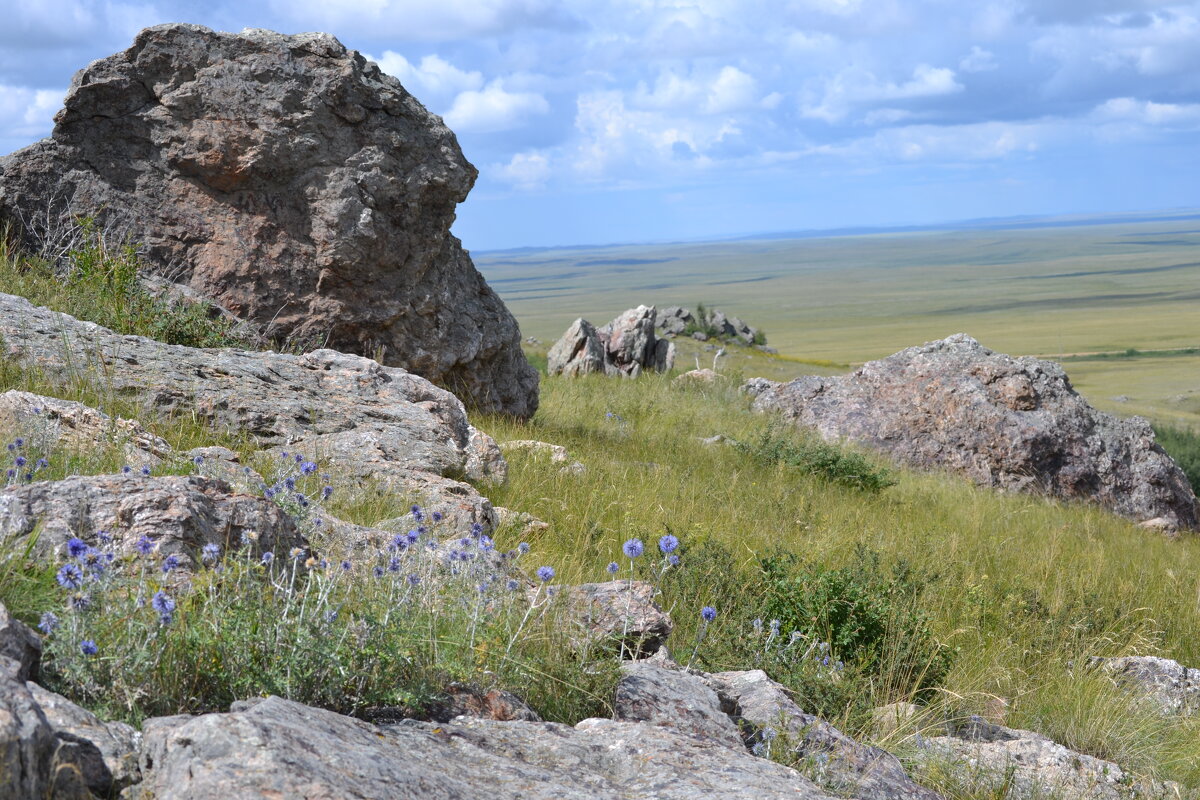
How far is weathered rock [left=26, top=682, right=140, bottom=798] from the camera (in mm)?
2045

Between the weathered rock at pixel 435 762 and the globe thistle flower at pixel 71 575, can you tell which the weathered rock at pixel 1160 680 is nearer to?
the weathered rock at pixel 435 762

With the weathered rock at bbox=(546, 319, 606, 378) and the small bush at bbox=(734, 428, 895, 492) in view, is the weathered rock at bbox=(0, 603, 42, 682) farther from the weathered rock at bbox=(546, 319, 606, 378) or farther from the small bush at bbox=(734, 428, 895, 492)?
the weathered rock at bbox=(546, 319, 606, 378)

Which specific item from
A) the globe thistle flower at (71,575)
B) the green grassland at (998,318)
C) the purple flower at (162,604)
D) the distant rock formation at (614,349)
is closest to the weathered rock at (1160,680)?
the purple flower at (162,604)

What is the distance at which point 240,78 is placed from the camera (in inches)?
355

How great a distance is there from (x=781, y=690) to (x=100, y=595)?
228 centimetres

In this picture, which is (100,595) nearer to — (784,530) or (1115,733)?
(1115,733)

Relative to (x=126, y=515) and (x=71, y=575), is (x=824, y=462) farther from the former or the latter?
(x=71, y=575)

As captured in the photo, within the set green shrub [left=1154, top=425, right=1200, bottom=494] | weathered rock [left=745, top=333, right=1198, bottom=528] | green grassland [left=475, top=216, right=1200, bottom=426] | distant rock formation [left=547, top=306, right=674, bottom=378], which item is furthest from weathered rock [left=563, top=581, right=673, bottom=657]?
green grassland [left=475, top=216, right=1200, bottom=426]

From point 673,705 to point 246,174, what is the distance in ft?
24.4

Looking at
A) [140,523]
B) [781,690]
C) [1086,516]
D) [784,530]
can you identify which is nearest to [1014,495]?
[1086,516]

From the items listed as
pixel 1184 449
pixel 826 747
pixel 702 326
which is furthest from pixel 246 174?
pixel 702 326

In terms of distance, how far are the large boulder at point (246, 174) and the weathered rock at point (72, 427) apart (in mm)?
4159

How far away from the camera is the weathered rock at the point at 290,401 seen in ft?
19.1

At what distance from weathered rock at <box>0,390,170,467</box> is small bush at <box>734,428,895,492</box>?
5834 millimetres
